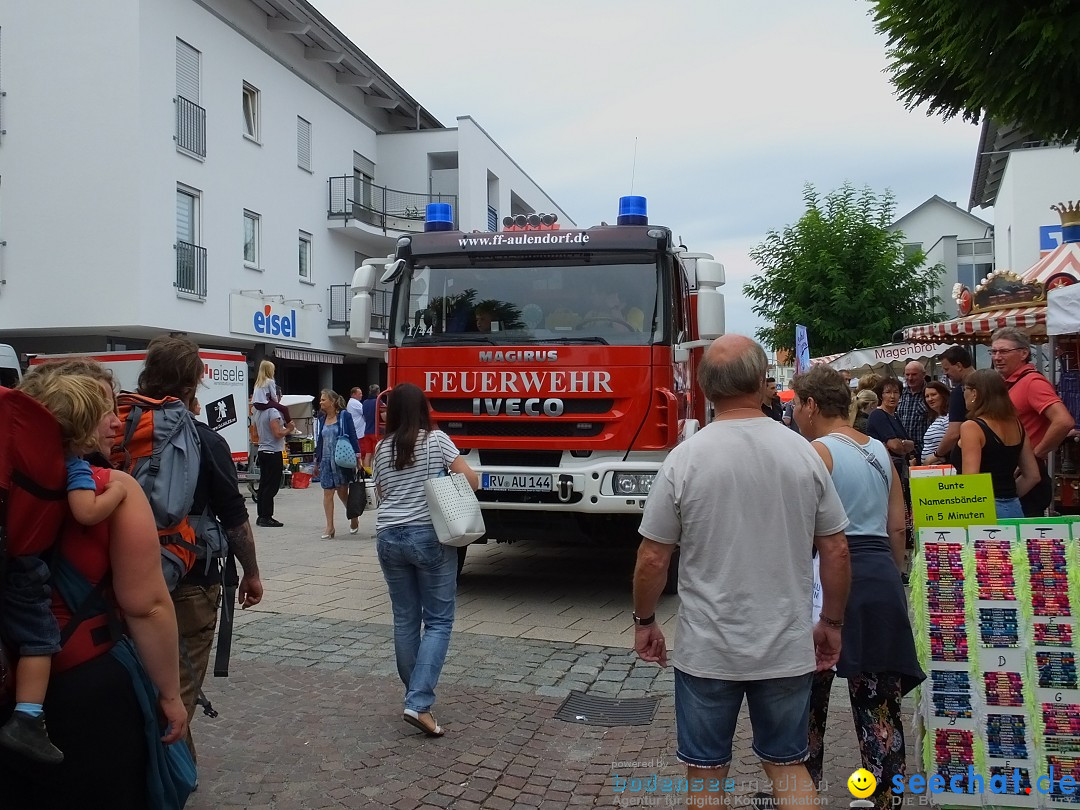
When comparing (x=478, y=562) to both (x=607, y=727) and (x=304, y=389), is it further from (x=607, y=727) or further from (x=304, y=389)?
(x=304, y=389)

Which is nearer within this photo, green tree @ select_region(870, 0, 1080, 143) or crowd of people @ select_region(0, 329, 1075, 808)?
crowd of people @ select_region(0, 329, 1075, 808)

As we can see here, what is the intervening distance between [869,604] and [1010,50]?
5143mm

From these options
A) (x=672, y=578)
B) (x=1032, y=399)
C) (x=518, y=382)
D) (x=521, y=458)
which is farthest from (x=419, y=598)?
(x=1032, y=399)

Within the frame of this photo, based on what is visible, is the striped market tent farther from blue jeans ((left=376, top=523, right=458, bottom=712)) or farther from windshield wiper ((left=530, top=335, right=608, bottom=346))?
blue jeans ((left=376, top=523, right=458, bottom=712))

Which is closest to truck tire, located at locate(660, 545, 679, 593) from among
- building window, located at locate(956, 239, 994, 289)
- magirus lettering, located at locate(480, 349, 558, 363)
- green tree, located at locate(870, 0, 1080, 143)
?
magirus lettering, located at locate(480, 349, 558, 363)

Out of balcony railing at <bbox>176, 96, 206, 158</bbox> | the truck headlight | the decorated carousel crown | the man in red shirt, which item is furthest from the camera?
balcony railing at <bbox>176, 96, 206, 158</bbox>

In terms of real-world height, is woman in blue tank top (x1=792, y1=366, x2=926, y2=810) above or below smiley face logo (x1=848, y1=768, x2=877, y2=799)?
above

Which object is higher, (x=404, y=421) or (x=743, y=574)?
(x=404, y=421)

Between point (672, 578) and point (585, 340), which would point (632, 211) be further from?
point (672, 578)

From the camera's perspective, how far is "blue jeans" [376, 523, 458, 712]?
15.2ft

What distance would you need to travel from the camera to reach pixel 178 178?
2014 cm

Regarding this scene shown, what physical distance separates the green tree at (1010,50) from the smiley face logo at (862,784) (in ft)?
16.8

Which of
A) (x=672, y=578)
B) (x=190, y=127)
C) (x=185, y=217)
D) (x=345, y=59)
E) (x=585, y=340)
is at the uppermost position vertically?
(x=345, y=59)

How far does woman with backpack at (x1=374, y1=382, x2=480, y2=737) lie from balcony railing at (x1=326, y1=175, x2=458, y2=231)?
2199cm
